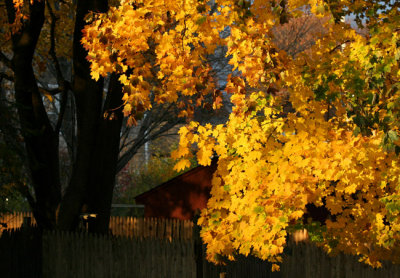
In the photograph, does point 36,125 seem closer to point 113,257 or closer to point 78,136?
point 78,136

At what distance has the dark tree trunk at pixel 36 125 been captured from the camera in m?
13.3

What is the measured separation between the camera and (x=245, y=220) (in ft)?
26.9

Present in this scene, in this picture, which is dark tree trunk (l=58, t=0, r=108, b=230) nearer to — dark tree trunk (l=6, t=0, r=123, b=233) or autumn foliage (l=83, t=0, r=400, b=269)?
dark tree trunk (l=6, t=0, r=123, b=233)

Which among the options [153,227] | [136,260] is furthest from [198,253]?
[153,227]

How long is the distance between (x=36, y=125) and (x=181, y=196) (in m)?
8.37

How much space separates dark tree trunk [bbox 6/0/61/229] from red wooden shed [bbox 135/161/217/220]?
285 inches

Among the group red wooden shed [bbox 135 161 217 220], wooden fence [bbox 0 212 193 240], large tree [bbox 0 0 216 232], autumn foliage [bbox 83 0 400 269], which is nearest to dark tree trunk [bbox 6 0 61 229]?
large tree [bbox 0 0 216 232]

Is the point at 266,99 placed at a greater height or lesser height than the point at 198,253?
greater

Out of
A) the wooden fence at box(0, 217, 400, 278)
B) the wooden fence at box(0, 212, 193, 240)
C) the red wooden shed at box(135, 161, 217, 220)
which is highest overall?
the red wooden shed at box(135, 161, 217, 220)

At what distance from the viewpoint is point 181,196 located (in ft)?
69.3

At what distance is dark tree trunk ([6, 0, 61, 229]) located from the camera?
13336 millimetres

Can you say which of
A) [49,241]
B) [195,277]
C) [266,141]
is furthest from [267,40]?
[49,241]

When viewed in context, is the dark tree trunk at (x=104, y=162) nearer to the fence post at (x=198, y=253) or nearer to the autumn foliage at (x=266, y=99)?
the fence post at (x=198, y=253)

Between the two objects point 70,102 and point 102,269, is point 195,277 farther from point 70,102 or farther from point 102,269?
point 70,102
